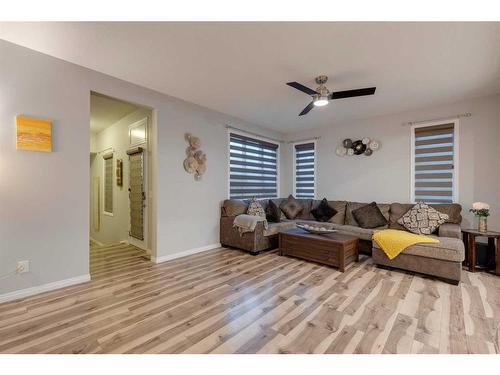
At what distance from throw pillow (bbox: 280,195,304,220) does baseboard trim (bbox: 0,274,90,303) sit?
3.61 m

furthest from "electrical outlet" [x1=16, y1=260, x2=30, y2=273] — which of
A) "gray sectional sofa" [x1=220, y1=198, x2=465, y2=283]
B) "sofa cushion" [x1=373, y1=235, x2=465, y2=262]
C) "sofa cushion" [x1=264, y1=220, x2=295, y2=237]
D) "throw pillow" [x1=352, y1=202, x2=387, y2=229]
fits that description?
"throw pillow" [x1=352, y1=202, x2=387, y2=229]

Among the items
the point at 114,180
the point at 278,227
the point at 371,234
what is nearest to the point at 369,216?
the point at 371,234

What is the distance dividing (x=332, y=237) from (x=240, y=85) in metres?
2.59

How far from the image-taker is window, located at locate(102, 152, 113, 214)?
5195mm

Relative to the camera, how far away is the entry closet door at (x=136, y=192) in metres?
4.14

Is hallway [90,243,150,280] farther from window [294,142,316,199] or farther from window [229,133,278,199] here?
window [294,142,316,199]

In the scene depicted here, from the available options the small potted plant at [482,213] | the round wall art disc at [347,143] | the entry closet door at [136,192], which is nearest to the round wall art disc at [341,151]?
the round wall art disc at [347,143]

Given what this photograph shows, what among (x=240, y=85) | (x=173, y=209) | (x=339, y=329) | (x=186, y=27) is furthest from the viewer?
(x=173, y=209)

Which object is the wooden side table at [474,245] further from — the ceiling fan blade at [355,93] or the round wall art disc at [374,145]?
the ceiling fan blade at [355,93]

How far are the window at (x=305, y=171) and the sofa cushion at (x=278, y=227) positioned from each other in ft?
4.33

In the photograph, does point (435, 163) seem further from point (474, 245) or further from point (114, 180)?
point (114, 180)

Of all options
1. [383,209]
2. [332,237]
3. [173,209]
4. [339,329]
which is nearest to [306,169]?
[383,209]
